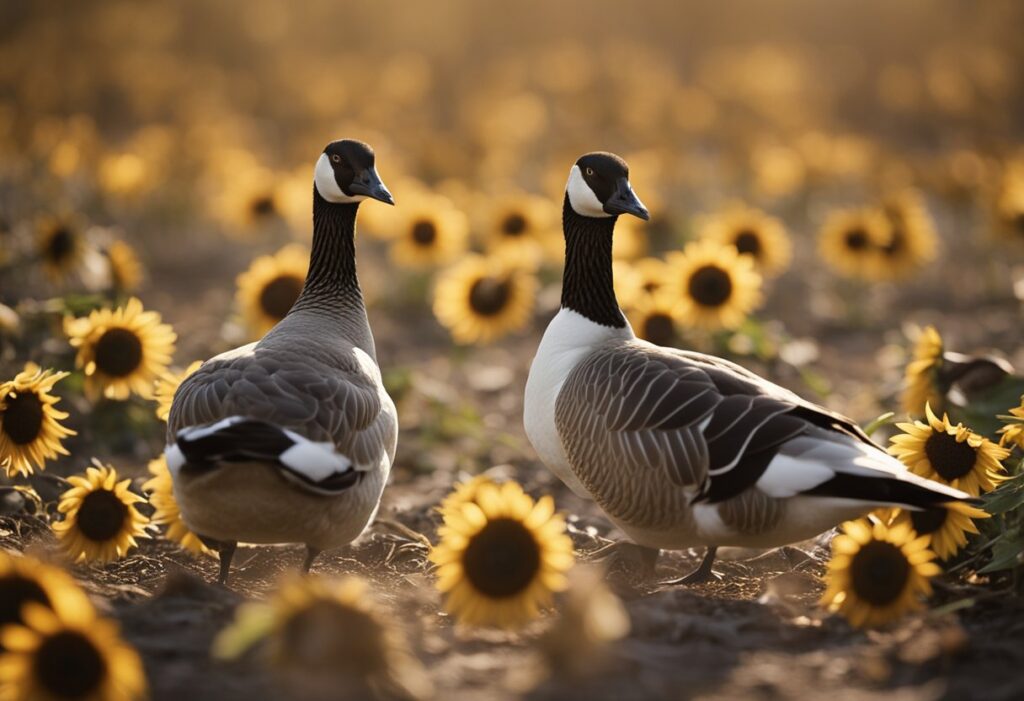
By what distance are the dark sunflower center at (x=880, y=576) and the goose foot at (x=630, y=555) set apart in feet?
4.59

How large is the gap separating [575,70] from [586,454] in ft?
45.8

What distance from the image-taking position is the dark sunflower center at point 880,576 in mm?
5148

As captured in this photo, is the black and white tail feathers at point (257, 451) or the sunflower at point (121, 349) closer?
the black and white tail feathers at point (257, 451)

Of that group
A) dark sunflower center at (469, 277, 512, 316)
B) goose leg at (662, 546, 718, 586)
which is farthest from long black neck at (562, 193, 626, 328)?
dark sunflower center at (469, 277, 512, 316)

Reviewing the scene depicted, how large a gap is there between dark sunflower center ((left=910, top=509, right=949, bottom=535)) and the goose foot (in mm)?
1374

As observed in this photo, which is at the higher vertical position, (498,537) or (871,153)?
(871,153)

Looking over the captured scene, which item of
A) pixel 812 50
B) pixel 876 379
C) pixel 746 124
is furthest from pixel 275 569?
pixel 812 50

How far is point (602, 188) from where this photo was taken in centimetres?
661

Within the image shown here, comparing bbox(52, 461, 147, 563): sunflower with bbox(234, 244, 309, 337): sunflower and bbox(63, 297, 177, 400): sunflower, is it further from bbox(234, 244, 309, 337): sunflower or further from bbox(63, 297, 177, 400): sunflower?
bbox(234, 244, 309, 337): sunflower

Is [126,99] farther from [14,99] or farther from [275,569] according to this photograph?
[275,569]

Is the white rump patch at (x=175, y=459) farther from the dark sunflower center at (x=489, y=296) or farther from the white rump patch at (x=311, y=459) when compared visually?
the dark sunflower center at (x=489, y=296)

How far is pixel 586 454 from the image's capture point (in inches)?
234

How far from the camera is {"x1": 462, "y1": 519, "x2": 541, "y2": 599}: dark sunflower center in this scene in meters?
5.10

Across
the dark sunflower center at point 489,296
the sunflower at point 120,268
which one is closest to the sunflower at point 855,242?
the dark sunflower center at point 489,296
